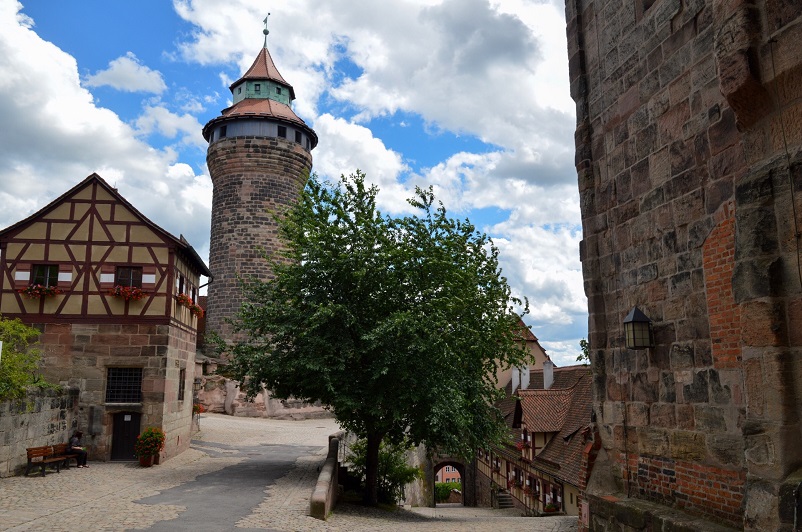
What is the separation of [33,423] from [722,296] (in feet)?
49.0

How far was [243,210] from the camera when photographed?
32406mm

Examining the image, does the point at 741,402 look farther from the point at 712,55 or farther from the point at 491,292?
the point at 491,292

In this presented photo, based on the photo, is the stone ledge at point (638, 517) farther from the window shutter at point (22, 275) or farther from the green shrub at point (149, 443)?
the window shutter at point (22, 275)

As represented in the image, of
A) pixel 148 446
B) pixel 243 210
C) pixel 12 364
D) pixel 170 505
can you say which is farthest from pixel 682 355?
pixel 243 210

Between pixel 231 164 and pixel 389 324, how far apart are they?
72.8ft

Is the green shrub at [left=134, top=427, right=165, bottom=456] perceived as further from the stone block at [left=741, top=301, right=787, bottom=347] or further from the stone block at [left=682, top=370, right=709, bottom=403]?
the stone block at [left=741, top=301, right=787, bottom=347]

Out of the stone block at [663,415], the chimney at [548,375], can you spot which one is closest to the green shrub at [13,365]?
the stone block at [663,415]

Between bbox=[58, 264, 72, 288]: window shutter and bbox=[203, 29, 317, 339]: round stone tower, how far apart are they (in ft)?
44.5

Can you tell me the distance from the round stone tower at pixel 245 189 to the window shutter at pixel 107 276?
13372mm

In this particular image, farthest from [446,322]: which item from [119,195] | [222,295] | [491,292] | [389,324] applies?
[222,295]

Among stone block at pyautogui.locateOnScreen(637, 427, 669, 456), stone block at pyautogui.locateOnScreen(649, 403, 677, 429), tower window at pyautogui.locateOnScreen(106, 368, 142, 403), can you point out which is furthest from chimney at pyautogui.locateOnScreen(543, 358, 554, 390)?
stone block at pyautogui.locateOnScreen(649, 403, 677, 429)

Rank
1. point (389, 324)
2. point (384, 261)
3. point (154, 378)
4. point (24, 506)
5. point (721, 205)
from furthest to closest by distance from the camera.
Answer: point (154, 378) < point (384, 261) < point (389, 324) < point (24, 506) < point (721, 205)

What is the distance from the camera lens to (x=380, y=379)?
13789mm

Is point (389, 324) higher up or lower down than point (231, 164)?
lower down
